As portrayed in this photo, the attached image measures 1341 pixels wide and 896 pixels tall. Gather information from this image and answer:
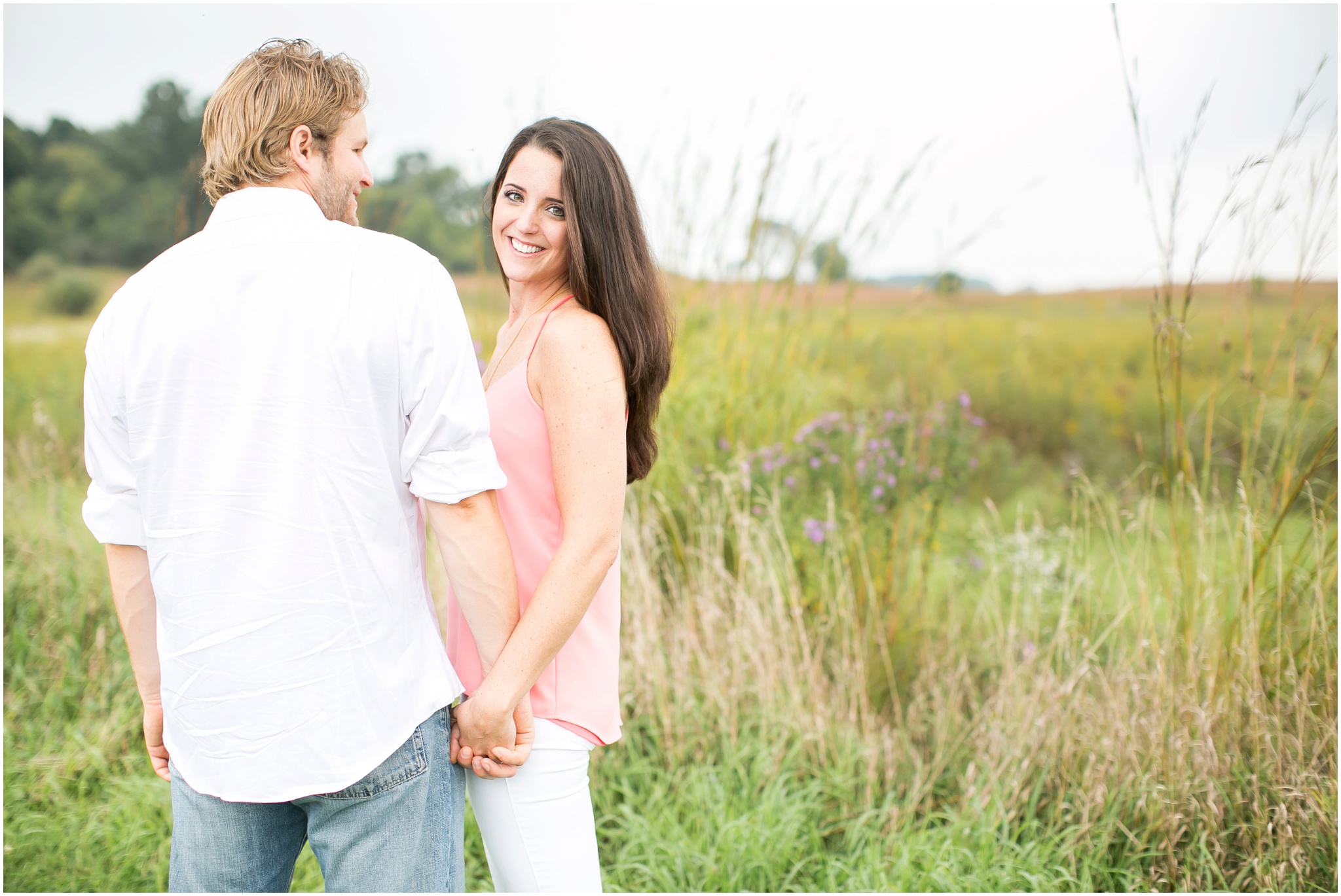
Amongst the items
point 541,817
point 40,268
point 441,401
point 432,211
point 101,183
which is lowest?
point 541,817

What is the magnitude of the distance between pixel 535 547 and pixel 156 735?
0.65 metres

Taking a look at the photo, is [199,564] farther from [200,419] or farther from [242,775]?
[242,775]

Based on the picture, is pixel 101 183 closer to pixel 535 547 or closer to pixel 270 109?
pixel 270 109

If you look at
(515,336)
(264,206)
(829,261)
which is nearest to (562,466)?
(515,336)

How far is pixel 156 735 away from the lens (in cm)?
120

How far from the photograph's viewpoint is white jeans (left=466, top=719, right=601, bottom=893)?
3.77 ft

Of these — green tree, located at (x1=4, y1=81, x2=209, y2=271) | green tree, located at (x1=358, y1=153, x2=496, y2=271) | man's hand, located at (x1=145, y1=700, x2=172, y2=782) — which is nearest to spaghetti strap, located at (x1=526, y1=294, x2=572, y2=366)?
man's hand, located at (x1=145, y1=700, x2=172, y2=782)

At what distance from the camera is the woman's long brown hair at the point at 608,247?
4.01ft

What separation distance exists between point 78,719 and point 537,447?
242cm

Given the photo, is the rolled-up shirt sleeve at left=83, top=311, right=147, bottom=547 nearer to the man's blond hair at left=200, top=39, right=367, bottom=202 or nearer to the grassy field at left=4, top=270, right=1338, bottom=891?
the man's blond hair at left=200, top=39, right=367, bottom=202

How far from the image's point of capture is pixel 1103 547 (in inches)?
104

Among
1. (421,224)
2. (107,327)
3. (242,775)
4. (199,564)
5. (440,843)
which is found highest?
(421,224)

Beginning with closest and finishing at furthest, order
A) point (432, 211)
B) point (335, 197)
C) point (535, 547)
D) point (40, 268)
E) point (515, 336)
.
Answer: point (335, 197) < point (535, 547) < point (515, 336) < point (432, 211) < point (40, 268)

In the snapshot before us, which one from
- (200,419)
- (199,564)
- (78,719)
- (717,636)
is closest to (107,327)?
(200,419)
